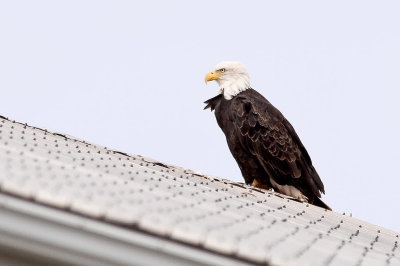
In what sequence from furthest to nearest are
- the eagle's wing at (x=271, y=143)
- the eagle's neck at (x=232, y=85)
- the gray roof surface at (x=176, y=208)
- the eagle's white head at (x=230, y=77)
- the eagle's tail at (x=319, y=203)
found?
the eagle's white head at (x=230, y=77)
the eagle's neck at (x=232, y=85)
the eagle's wing at (x=271, y=143)
the eagle's tail at (x=319, y=203)
the gray roof surface at (x=176, y=208)

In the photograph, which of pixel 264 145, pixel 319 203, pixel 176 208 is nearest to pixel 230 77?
pixel 264 145

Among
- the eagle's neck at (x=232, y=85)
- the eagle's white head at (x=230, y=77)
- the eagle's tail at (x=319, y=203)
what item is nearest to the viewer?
the eagle's tail at (x=319, y=203)

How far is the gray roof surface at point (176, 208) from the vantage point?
316 cm

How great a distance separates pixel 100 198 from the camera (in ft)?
11.2

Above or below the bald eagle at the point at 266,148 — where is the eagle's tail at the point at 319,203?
below

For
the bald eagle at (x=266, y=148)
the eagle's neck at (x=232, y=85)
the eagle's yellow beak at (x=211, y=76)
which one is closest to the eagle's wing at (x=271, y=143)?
the bald eagle at (x=266, y=148)

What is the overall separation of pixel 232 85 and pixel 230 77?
0.71ft

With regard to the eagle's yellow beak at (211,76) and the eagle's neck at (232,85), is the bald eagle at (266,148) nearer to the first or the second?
the eagle's neck at (232,85)

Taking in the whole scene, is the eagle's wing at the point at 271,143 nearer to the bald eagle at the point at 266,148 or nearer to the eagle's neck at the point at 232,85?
the bald eagle at the point at 266,148

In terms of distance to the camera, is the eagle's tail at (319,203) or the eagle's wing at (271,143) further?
the eagle's wing at (271,143)

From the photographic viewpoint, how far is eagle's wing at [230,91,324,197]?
8.80 meters

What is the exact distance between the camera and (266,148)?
8.83 m

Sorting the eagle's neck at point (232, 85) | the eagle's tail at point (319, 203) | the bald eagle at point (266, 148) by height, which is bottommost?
the eagle's tail at point (319, 203)

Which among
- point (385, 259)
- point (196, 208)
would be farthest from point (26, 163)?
point (385, 259)
